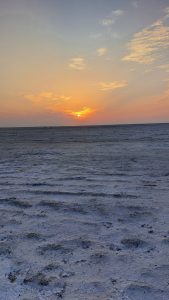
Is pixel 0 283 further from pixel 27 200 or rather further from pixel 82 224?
pixel 27 200

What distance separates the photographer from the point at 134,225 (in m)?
5.82

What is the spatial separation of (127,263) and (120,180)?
5673 mm

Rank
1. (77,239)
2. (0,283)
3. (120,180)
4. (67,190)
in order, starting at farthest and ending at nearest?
(120,180) → (67,190) → (77,239) → (0,283)

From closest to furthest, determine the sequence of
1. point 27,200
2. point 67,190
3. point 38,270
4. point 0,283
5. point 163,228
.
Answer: point 0,283 < point 38,270 < point 163,228 < point 27,200 < point 67,190

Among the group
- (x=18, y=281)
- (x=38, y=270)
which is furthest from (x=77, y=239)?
(x=18, y=281)

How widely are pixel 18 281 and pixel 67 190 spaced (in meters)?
4.63

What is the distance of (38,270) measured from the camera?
4297 mm

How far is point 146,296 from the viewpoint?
3678 millimetres

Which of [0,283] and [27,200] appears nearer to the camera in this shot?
[0,283]

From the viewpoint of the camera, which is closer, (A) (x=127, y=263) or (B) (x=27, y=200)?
(A) (x=127, y=263)

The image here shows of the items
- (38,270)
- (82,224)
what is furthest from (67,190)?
(38,270)

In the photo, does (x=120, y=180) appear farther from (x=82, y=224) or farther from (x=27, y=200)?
(x=82, y=224)

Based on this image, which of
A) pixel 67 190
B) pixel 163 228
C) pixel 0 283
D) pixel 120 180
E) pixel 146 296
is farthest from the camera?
pixel 120 180

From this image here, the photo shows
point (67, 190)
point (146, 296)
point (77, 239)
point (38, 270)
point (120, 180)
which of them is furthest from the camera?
point (120, 180)
